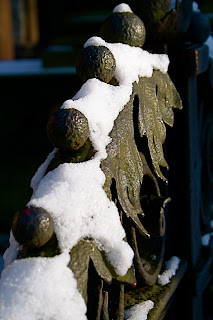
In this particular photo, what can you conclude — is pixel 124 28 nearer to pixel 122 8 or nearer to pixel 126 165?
pixel 122 8

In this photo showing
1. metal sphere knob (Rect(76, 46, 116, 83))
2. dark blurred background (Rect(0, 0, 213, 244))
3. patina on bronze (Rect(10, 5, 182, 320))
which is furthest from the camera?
dark blurred background (Rect(0, 0, 213, 244))

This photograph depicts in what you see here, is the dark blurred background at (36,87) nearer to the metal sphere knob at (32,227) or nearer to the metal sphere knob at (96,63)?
the metal sphere knob at (96,63)

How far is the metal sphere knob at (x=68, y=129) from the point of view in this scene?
2.78ft

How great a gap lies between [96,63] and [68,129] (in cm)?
20

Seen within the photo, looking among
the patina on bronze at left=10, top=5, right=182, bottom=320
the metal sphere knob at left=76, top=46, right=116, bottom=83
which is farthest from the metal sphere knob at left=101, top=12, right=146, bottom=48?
the metal sphere knob at left=76, top=46, right=116, bottom=83

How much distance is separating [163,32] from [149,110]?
25cm

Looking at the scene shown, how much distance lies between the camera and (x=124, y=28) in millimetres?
1108

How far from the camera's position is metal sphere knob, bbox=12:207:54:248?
2.44 feet

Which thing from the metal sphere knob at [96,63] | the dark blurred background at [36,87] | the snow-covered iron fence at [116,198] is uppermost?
the metal sphere knob at [96,63]

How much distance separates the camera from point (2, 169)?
15.0 ft

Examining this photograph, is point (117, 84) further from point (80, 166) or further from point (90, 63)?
point (80, 166)

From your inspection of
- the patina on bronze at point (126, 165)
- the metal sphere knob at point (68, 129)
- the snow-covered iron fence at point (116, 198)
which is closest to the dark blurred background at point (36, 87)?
the snow-covered iron fence at point (116, 198)

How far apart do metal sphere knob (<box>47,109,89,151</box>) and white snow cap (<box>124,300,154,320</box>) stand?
400 mm

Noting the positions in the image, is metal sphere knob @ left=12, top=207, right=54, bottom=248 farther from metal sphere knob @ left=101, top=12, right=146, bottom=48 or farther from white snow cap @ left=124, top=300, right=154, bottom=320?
metal sphere knob @ left=101, top=12, right=146, bottom=48
